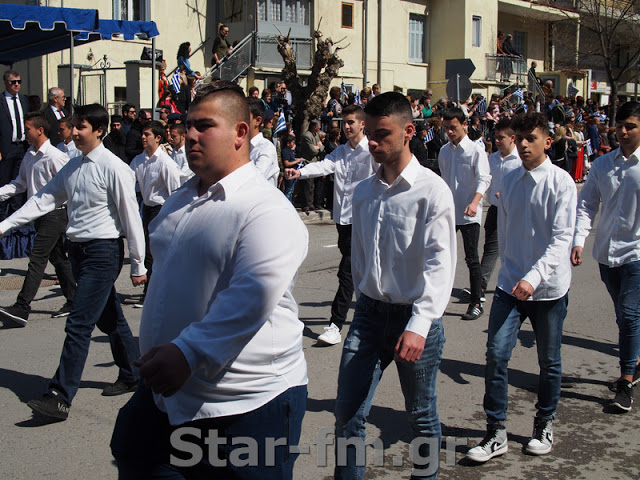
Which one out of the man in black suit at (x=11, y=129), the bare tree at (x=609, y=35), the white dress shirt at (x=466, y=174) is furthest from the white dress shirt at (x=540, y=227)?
the bare tree at (x=609, y=35)

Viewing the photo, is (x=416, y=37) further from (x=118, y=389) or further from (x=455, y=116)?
(x=118, y=389)

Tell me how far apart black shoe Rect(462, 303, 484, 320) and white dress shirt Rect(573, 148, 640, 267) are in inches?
90.6

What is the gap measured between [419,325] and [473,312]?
4501 millimetres

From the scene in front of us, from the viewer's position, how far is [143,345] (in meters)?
2.70

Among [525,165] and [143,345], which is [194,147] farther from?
[525,165]

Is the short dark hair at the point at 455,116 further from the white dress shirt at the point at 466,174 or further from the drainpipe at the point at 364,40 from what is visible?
the drainpipe at the point at 364,40

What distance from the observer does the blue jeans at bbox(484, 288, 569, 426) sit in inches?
177

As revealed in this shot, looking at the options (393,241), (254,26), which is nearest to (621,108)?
(393,241)

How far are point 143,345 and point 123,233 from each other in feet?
9.96

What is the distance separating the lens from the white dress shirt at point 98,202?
533 cm

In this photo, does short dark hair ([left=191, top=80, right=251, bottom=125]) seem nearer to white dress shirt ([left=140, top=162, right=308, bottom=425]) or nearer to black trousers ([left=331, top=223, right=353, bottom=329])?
white dress shirt ([left=140, top=162, right=308, bottom=425])

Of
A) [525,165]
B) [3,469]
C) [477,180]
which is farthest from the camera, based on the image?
[477,180]

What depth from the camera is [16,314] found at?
7.62 m

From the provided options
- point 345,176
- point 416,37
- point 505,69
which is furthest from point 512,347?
point 505,69
